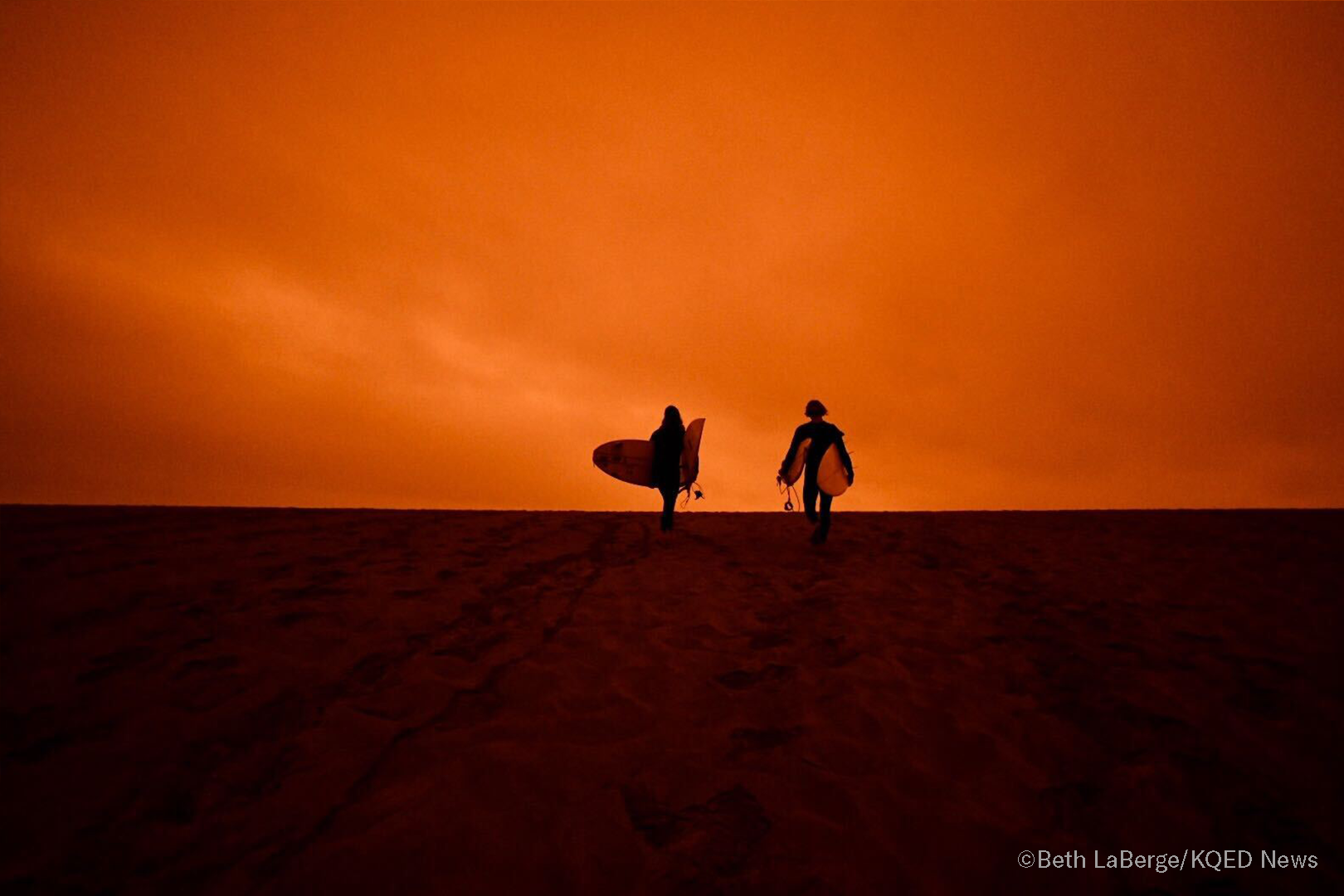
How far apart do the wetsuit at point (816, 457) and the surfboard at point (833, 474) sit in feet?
0.17

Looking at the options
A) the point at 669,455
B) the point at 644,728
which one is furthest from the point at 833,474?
the point at 644,728

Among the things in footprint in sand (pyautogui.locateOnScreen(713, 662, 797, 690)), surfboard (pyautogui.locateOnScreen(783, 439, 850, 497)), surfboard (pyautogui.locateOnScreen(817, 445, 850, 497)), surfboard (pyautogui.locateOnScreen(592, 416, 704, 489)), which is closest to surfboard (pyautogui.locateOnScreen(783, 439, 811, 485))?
surfboard (pyautogui.locateOnScreen(783, 439, 850, 497))

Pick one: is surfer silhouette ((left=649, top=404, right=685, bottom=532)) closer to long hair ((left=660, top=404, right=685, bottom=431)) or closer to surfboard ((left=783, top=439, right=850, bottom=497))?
long hair ((left=660, top=404, right=685, bottom=431))

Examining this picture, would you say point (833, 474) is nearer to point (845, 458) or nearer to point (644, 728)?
point (845, 458)

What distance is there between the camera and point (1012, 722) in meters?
3.39

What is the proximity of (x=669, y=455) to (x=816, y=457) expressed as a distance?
2.39 meters

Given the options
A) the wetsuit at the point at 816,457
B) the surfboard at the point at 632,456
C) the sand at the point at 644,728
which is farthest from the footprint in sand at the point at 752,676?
the surfboard at the point at 632,456

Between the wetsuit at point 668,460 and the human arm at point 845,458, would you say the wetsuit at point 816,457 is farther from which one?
the wetsuit at point 668,460

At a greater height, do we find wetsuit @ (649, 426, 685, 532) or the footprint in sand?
wetsuit @ (649, 426, 685, 532)

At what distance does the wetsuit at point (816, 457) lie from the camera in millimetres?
8109

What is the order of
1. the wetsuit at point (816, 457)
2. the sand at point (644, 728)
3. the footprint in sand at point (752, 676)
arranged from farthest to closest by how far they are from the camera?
1. the wetsuit at point (816, 457)
2. the footprint in sand at point (752, 676)
3. the sand at point (644, 728)

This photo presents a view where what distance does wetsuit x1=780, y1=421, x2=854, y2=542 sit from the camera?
8.11 meters

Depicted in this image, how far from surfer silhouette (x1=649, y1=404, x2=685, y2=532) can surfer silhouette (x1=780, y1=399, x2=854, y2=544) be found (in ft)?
5.97

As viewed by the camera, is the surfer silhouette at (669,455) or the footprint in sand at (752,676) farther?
the surfer silhouette at (669,455)
